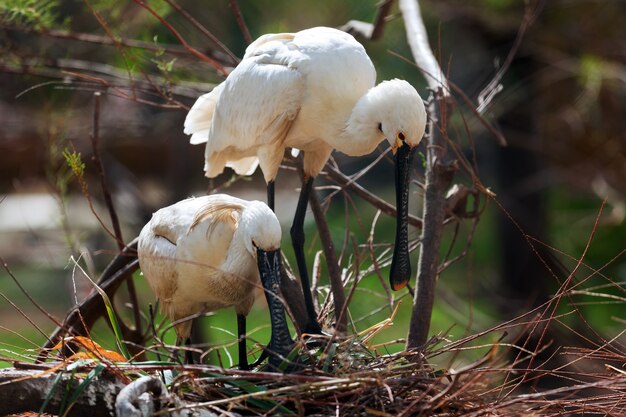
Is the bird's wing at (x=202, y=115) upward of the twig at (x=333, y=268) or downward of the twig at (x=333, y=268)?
upward

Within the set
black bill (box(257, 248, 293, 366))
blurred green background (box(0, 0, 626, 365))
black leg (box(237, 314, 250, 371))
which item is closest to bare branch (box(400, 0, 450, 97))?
black bill (box(257, 248, 293, 366))

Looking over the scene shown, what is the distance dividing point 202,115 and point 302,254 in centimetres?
73

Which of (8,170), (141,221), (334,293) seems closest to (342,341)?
(334,293)

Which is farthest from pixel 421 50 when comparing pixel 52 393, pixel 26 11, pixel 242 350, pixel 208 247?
pixel 52 393

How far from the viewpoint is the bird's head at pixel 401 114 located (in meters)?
3.54

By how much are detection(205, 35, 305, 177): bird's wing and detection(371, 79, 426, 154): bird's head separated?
1.27 feet

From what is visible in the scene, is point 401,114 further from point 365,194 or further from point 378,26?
point 378,26

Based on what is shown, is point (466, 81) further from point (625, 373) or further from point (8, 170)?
point (625, 373)

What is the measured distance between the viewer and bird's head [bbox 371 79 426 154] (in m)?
3.54

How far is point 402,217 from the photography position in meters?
3.74

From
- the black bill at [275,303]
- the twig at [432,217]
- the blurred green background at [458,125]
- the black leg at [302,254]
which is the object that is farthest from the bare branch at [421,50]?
the blurred green background at [458,125]

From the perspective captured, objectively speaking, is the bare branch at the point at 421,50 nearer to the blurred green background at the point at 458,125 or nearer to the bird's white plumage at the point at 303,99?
the bird's white plumage at the point at 303,99

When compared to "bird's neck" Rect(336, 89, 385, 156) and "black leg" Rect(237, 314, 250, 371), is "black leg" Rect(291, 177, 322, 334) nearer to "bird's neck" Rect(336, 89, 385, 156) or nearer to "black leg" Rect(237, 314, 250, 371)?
"black leg" Rect(237, 314, 250, 371)

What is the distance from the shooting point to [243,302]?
374 cm
